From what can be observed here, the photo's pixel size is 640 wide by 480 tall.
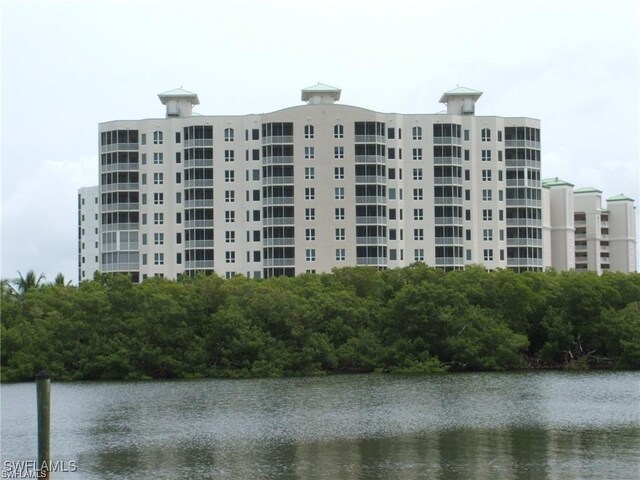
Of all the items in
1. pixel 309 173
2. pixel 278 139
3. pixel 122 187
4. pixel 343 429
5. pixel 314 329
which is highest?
pixel 278 139

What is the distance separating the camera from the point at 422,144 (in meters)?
125

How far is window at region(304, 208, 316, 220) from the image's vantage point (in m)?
122

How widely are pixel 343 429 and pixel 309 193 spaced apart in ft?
252

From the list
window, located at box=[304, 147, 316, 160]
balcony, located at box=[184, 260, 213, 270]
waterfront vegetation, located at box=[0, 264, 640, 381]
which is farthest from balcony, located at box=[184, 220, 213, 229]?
waterfront vegetation, located at box=[0, 264, 640, 381]

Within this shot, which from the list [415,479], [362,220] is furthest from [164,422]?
[362,220]

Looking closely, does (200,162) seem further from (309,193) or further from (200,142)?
(309,193)

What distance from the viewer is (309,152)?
12244 cm

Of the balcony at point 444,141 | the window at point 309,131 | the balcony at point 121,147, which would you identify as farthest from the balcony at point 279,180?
the balcony at point 444,141

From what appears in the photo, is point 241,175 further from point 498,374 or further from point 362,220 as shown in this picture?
point 498,374

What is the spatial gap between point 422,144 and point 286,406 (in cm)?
7199

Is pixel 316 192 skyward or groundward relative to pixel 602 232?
skyward

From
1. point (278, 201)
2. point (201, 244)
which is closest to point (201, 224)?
point (201, 244)

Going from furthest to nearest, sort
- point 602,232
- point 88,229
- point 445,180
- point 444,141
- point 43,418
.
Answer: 1. point 88,229
2. point 602,232
3. point 444,141
4. point 445,180
5. point 43,418

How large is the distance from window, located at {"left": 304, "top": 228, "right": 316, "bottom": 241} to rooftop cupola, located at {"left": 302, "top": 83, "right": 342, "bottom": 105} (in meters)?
16.2
